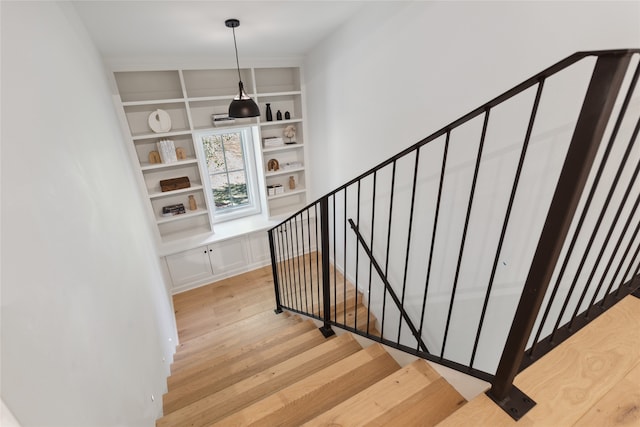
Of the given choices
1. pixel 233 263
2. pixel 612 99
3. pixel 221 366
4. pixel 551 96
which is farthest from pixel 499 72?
pixel 233 263

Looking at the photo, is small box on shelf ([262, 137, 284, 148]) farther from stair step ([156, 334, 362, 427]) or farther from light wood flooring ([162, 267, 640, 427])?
stair step ([156, 334, 362, 427])

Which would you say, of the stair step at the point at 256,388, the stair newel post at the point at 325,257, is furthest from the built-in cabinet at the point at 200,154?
the stair step at the point at 256,388

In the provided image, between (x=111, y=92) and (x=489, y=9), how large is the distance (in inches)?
140

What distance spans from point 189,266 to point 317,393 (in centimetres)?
316

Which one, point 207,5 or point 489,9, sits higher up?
point 207,5

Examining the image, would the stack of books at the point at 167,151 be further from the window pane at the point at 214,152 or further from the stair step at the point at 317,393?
the stair step at the point at 317,393

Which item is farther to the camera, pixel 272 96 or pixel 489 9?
pixel 272 96

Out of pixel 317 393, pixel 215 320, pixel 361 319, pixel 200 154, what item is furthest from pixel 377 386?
pixel 200 154

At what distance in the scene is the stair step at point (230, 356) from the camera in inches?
97.0

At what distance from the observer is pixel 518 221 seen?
1825mm

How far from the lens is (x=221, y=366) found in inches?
98.2

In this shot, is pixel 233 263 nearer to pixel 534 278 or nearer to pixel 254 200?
pixel 254 200

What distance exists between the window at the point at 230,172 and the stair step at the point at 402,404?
3.59 meters

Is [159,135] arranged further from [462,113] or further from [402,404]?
[402,404]
